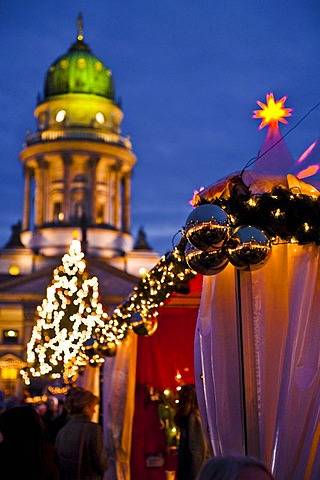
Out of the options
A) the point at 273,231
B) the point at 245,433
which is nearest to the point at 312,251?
the point at 273,231

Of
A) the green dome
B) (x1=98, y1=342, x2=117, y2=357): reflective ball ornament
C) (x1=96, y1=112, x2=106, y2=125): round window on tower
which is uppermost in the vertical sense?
the green dome

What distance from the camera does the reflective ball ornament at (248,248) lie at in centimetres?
605

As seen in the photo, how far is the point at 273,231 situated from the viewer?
256 inches

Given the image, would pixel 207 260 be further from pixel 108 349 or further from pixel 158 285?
pixel 108 349

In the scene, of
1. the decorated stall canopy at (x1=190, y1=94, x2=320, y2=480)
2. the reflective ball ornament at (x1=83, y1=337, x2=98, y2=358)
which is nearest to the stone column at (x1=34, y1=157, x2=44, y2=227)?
the reflective ball ornament at (x1=83, y1=337, x2=98, y2=358)

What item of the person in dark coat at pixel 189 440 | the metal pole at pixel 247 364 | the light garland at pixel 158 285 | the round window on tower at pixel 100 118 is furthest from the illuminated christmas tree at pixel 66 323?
the round window on tower at pixel 100 118

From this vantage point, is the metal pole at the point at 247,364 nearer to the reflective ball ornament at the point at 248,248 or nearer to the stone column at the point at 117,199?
the reflective ball ornament at the point at 248,248

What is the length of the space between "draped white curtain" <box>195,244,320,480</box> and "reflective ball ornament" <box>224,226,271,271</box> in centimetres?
36

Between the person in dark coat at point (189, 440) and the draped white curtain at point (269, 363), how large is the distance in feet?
6.44

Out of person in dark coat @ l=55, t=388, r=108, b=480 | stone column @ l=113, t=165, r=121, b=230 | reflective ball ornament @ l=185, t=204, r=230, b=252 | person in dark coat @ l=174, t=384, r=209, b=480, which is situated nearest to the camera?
reflective ball ornament @ l=185, t=204, r=230, b=252

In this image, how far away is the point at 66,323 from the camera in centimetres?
2806

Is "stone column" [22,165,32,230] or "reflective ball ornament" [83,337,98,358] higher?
"stone column" [22,165,32,230]

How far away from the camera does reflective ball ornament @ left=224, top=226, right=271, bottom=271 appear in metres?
6.05

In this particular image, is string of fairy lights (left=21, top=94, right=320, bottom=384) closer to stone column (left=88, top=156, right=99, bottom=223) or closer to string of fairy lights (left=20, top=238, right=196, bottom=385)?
string of fairy lights (left=20, top=238, right=196, bottom=385)
